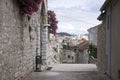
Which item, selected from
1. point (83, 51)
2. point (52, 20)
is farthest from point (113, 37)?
point (83, 51)

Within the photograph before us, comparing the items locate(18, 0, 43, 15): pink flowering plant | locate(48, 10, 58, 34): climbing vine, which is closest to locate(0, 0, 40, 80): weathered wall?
locate(18, 0, 43, 15): pink flowering plant

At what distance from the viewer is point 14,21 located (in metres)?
12.2

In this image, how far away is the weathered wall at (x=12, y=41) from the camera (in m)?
10.4

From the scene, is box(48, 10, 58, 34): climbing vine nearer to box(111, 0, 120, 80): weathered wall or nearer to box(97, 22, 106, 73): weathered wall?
box(97, 22, 106, 73): weathered wall

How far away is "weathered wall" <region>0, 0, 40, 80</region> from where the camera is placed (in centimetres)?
1042

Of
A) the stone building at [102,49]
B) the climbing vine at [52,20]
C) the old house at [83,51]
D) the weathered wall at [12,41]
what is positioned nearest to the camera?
the weathered wall at [12,41]

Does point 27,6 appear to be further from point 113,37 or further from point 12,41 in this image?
point 113,37

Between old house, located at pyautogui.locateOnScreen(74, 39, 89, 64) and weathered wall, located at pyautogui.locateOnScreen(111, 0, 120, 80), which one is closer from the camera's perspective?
weathered wall, located at pyautogui.locateOnScreen(111, 0, 120, 80)

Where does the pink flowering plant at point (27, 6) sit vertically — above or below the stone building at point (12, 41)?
above

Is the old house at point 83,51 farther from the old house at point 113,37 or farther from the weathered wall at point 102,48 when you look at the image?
the old house at point 113,37

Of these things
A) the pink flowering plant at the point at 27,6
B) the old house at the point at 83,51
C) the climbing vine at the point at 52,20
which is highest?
the climbing vine at the point at 52,20

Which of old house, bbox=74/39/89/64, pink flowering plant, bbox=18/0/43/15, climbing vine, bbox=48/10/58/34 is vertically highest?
climbing vine, bbox=48/10/58/34

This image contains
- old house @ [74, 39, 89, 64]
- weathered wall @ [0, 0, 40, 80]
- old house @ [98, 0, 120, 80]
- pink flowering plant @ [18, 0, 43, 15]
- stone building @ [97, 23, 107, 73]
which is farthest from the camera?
old house @ [74, 39, 89, 64]

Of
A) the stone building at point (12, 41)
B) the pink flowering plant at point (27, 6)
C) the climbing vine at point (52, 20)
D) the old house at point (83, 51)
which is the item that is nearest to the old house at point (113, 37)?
the pink flowering plant at point (27, 6)
